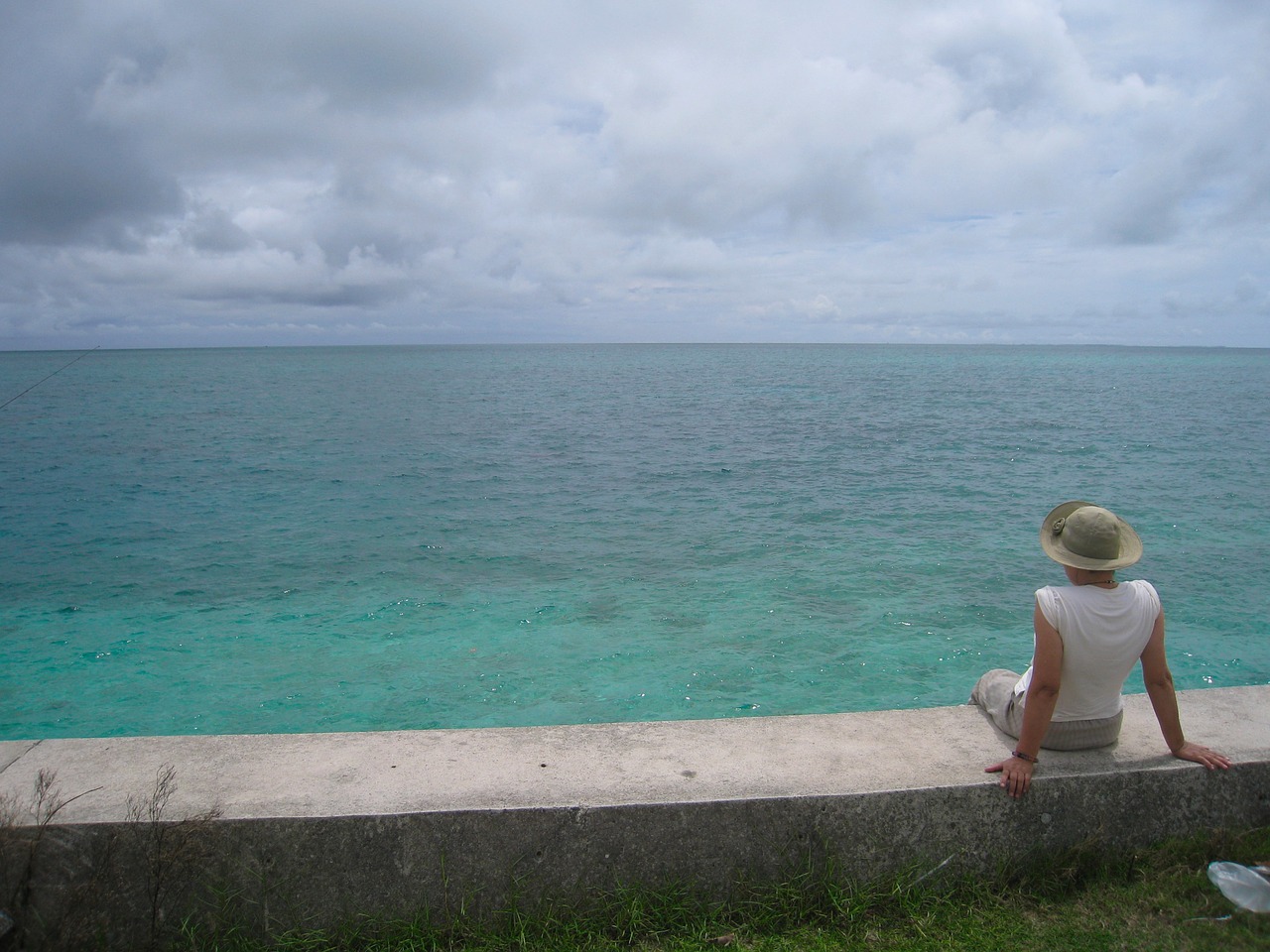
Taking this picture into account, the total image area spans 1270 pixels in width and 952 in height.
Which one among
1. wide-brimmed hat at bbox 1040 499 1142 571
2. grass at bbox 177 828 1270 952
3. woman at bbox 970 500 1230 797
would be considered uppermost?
wide-brimmed hat at bbox 1040 499 1142 571

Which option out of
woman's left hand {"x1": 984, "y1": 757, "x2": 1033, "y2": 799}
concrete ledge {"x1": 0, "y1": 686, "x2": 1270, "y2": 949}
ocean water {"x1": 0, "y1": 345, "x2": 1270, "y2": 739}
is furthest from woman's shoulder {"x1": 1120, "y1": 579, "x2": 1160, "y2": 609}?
ocean water {"x1": 0, "y1": 345, "x2": 1270, "y2": 739}

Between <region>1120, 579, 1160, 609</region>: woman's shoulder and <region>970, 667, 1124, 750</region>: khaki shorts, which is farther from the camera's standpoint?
<region>970, 667, 1124, 750</region>: khaki shorts

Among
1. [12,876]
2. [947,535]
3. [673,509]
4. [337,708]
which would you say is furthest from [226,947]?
[673,509]

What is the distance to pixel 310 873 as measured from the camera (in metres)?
3.10

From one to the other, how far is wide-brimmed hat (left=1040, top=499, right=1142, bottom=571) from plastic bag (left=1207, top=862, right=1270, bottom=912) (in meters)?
1.16

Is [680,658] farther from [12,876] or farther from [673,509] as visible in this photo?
[673,509]

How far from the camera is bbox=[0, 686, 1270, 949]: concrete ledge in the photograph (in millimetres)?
3098

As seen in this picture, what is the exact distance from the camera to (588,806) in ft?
10.4

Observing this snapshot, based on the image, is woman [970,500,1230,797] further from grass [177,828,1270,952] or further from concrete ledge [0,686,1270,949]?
grass [177,828,1270,952]

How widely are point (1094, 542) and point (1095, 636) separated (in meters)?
0.38

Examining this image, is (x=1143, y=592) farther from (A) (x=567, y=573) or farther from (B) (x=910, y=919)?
(A) (x=567, y=573)

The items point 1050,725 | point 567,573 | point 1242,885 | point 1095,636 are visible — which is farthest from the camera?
point 567,573

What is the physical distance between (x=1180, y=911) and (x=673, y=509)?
593 inches

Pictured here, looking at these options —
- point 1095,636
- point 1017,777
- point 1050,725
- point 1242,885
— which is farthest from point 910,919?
point 1095,636
